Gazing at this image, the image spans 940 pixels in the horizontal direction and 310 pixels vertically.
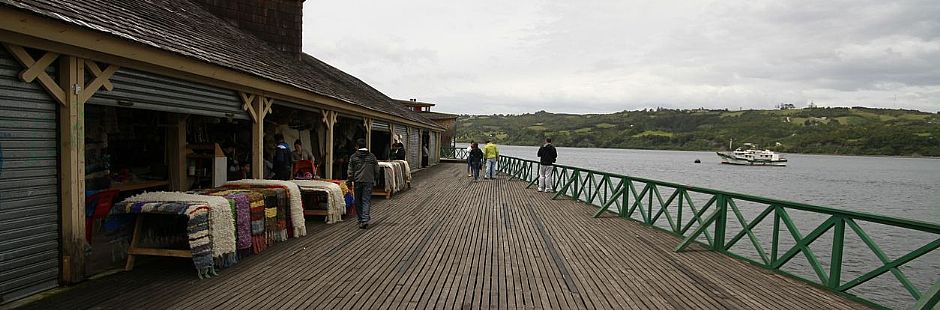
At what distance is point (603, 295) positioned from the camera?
176 inches

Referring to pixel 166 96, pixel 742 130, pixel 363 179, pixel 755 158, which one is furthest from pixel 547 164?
pixel 742 130

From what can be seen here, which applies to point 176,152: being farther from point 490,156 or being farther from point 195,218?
point 490,156

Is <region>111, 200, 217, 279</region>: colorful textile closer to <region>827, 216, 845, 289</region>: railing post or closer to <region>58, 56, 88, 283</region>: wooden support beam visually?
<region>58, 56, 88, 283</region>: wooden support beam

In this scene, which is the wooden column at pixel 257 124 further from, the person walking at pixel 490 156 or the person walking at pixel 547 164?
the person walking at pixel 490 156

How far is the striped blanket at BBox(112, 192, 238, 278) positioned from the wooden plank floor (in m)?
0.21

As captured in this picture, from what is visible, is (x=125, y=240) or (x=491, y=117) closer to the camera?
(x=125, y=240)

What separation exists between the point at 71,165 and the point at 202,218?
113 centimetres

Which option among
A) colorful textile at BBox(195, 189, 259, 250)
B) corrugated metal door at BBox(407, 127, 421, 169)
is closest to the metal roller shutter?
corrugated metal door at BBox(407, 127, 421, 169)

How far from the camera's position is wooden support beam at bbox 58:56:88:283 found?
421 centimetres

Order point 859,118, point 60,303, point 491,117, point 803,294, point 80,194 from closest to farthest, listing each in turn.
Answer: point 60,303, point 80,194, point 803,294, point 859,118, point 491,117

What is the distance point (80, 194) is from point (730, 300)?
5.94m

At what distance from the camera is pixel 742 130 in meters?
103

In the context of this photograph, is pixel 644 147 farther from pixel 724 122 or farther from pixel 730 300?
pixel 730 300

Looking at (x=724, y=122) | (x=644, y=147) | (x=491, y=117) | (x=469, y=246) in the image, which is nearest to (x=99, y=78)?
(x=469, y=246)
